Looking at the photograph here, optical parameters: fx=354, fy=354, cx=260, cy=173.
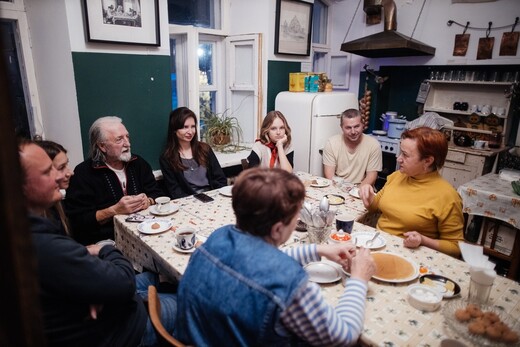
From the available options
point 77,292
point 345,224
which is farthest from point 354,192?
point 77,292

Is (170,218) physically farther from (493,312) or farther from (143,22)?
(143,22)

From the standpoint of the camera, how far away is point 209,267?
101 cm

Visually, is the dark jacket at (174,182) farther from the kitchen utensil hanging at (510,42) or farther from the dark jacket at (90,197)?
the kitchen utensil hanging at (510,42)

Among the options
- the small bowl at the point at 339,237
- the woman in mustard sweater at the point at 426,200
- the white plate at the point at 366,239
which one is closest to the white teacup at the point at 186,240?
the small bowl at the point at 339,237

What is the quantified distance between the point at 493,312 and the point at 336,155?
2.18m

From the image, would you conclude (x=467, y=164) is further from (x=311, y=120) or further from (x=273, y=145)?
(x=273, y=145)

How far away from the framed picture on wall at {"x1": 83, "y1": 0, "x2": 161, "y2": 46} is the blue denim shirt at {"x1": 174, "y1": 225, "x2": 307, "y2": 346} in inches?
87.4

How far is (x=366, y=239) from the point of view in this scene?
1716mm

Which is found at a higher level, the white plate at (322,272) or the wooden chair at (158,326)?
the wooden chair at (158,326)

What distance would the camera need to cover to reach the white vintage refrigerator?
3.84 meters

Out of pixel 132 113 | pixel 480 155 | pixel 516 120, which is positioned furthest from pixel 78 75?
pixel 516 120

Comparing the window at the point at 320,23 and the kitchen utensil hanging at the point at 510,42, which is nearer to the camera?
the kitchen utensil hanging at the point at 510,42

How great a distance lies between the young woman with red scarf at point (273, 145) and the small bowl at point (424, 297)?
6.13ft

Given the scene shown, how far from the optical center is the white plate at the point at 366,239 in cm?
164
